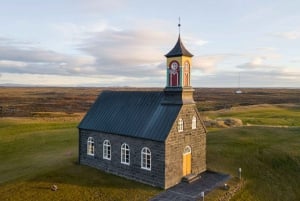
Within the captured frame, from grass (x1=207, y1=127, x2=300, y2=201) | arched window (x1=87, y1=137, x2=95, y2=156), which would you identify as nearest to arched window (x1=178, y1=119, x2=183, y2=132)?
grass (x1=207, y1=127, x2=300, y2=201)

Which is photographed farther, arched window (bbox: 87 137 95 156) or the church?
arched window (bbox: 87 137 95 156)

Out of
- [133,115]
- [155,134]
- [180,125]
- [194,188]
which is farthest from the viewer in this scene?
[133,115]

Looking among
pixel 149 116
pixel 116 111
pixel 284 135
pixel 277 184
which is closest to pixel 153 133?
pixel 149 116

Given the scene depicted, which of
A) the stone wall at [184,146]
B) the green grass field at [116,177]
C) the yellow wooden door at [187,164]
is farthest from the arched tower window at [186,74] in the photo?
the green grass field at [116,177]

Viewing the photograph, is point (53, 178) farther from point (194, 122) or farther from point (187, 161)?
point (194, 122)

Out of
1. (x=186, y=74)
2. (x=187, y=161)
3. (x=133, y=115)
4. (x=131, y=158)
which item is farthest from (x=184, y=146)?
(x=186, y=74)

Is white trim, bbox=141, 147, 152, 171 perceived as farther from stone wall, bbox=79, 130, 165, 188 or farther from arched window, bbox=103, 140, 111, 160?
arched window, bbox=103, 140, 111, 160

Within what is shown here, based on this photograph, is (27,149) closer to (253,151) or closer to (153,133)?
(153,133)
